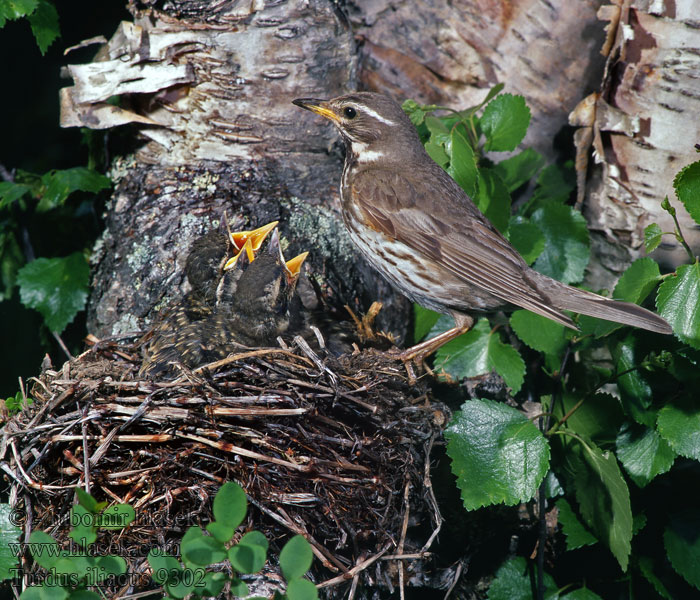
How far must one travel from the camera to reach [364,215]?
392cm

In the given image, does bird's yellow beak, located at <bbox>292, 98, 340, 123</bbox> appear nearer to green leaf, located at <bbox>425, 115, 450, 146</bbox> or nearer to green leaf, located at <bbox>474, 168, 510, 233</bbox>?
green leaf, located at <bbox>425, 115, 450, 146</bbox>

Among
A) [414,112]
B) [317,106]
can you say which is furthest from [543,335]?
[317,106]

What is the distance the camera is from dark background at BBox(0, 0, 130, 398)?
437 cm

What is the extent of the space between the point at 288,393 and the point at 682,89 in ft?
8.94

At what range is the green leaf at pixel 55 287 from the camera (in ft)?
13.0

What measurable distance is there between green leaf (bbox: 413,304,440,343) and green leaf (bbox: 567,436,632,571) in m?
1.23

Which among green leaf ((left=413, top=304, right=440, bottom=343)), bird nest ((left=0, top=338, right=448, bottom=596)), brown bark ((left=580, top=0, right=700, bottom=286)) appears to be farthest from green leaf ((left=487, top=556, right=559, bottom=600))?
brown bark ((left=580, top=0, right=700, bottom=286))

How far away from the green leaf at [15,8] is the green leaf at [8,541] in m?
2.62

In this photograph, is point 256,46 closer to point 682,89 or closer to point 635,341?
point 682,89

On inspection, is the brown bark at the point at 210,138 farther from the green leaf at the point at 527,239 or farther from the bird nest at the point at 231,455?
the bird nest at the point at 231,455

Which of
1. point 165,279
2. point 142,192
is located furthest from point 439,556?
point 142,192

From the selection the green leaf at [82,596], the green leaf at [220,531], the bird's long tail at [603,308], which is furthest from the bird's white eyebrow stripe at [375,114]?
the green leaf at [82,596]

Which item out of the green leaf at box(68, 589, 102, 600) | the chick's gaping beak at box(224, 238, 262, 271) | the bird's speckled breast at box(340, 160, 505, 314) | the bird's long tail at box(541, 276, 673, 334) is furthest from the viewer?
the chick's gaping beak at box(224, 238, 262, 271)

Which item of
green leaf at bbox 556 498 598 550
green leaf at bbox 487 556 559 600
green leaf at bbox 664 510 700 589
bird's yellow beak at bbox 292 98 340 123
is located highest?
bird's yellow beak at bbox 292 98 340 123
